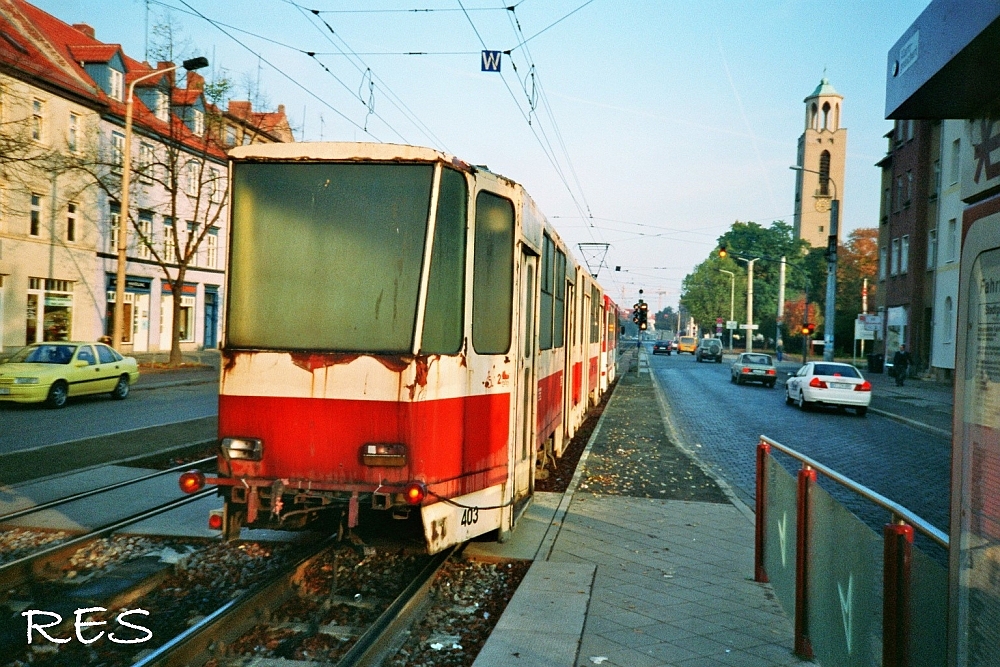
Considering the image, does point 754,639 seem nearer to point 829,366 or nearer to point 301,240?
point 301,240

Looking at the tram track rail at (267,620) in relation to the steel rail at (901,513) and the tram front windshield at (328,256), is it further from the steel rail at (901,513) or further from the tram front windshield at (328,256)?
the steel rail at (901,513)

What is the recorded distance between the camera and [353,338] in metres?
6.38

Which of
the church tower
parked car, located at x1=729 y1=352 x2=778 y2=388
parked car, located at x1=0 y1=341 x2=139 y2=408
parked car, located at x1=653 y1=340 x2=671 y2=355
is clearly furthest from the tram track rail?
parked car, located at x1=653 y1=340 x2=671 y2=355

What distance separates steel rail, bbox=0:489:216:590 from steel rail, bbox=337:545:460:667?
273 cm

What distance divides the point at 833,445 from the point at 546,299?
10243 millimetres

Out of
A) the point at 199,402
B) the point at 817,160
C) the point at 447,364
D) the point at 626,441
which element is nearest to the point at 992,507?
the point at 447,364

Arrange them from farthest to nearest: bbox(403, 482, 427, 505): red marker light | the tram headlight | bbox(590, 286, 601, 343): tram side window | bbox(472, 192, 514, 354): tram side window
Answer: bbox(590, 286, 601, 343): tram side window → bbox(472, 192, 514, 354): tram side window → the tram headlight → bbox(403, 482, 427, 505): red marker light

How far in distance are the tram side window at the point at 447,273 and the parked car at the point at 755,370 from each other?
3304 cm

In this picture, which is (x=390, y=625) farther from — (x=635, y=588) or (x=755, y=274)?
(x=755, y=274)

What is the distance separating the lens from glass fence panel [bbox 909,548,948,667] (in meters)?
2.84

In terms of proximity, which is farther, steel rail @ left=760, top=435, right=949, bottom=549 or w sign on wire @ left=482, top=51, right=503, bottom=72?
w sign on wire @ left=482, top=51, right=503, bottom=72

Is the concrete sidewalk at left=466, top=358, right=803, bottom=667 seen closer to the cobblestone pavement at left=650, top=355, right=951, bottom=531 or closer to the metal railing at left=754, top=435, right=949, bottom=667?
the metal railing at left=754, top=435, right=949, bottom=667

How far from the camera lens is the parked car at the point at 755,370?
3778cm

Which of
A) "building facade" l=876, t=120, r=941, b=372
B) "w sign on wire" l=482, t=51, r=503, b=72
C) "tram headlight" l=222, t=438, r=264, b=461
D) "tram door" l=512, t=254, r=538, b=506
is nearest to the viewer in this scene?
"tram headlight" l=222, t=438, r=264, b=461
